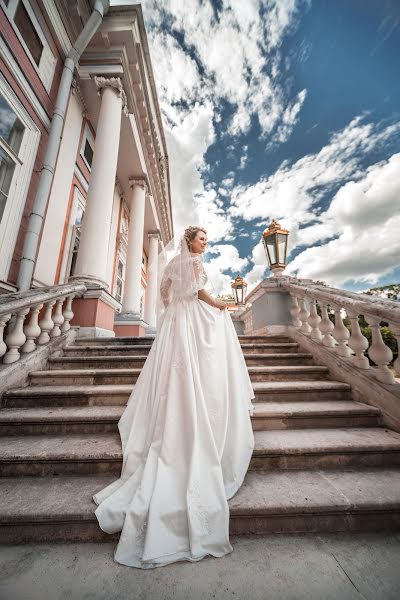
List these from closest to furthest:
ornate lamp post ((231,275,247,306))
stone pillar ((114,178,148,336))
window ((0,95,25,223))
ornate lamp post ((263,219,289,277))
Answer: window ((0,95,25,223)) < ornate lamp post ((263,219,289,277)) < ornate lamp post ((231,275,247,306)) < stone pillar ((114,178,148,336))

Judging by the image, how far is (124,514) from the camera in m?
1.32

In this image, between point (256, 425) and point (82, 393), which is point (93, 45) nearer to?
point (82, 393)

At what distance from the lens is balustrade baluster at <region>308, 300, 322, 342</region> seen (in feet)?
11.5

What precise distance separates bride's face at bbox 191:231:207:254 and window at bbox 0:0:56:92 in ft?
18.2

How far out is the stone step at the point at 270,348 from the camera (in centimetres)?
371

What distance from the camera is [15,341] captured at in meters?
2.75

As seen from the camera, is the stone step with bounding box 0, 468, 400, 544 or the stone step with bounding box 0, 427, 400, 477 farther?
the stone step with bounding box 0, 427, 400, 477

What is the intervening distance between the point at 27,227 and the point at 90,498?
15.2 ft

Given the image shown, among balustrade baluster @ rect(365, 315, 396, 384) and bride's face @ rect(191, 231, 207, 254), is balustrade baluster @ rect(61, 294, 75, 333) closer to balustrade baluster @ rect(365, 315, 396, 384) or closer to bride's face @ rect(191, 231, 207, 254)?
bride's face @ rect(191, 231, 207, 254)

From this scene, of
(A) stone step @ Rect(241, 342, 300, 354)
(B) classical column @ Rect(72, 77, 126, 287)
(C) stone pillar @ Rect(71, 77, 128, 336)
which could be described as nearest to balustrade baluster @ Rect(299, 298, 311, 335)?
(A) stone step @ Rect(241, 342, 300, 354)

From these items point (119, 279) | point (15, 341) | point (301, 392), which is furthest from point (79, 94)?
point (301, 392)

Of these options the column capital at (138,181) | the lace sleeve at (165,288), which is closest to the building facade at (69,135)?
the column capital at (138,181)

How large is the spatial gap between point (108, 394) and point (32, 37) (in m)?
6.87

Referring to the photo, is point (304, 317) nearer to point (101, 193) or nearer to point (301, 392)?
point (301, 392)
